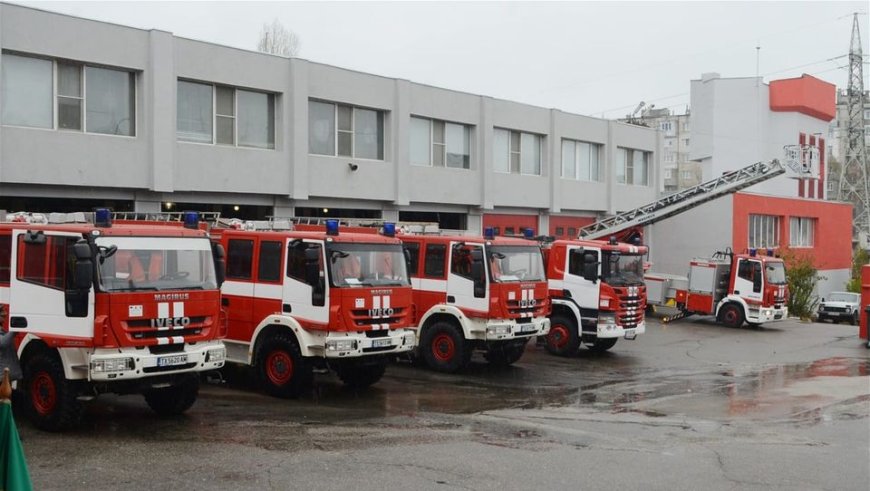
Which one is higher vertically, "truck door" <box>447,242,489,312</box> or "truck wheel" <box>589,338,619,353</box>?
"truck door" <box>447,242,489,312</box>

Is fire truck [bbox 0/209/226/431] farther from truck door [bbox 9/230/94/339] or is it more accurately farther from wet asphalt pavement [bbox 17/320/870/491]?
wet asphalt pavement [bbox 17/320/870/491]

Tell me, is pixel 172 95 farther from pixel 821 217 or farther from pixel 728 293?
pixel 821 217

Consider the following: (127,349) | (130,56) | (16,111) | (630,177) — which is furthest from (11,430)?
(630,177)

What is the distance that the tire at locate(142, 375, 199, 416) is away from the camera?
39.2 ft

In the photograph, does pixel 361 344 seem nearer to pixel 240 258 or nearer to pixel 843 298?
pixel 240 258

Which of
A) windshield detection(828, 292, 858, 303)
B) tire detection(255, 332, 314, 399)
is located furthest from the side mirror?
windshield detection(828, 292, 858, 303)

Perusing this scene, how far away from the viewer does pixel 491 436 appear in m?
11.3

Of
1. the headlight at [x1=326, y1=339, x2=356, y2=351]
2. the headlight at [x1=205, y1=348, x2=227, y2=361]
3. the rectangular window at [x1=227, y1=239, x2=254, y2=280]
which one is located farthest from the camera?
the rectangular window at [x1=227, y1=239, x2=254, y2=280]

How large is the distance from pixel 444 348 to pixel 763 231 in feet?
96.7

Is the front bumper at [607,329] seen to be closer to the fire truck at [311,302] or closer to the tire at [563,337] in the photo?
the tire at [563,337]

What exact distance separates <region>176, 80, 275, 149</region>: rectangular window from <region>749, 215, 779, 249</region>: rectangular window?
2556 centimetres

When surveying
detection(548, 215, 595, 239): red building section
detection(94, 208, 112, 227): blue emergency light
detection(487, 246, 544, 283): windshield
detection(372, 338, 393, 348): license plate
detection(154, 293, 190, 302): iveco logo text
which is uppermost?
detection(548, 215, 595, 239): red building section

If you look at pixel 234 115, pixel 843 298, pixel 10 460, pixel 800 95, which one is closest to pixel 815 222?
pixel 843 298

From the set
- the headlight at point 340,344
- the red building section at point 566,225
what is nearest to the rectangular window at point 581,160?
the red building section at point 566,225
